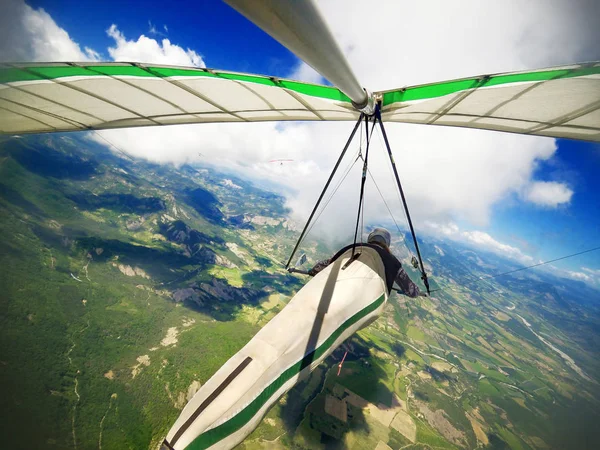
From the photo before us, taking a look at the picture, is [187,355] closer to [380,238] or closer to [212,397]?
[380,238]

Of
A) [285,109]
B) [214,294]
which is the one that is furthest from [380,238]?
[214,294]

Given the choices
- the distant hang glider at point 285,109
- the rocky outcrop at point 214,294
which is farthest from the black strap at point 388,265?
the rocky outcrop at point 214,294

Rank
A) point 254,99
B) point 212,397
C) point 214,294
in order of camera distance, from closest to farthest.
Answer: point 212,397 → point 254,99 → point 214,294

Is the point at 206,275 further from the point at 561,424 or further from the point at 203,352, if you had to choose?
the point at 561,424

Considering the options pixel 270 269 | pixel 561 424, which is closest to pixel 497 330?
pixel 561 424

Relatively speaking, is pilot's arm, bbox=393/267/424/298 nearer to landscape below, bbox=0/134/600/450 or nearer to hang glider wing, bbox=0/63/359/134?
hang glider wing, bbox=0/63/359/134

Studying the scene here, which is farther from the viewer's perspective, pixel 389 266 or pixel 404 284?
pixel 404 284
